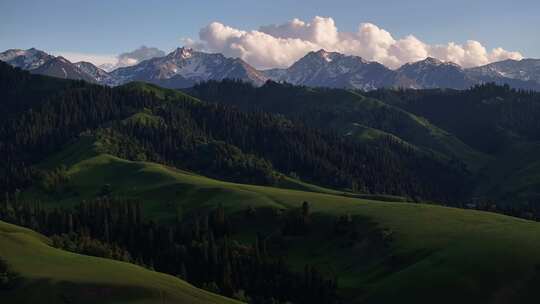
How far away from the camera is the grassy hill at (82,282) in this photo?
98750 millimetres

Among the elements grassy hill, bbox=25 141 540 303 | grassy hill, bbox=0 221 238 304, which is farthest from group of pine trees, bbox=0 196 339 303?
grassy hill, bbox=0 221 238 304

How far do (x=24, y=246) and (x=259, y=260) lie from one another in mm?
59886

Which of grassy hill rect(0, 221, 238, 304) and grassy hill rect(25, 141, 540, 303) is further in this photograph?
grassy hill rect(25, 141, 540, 303)

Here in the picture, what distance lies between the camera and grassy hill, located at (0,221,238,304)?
98.8 meters

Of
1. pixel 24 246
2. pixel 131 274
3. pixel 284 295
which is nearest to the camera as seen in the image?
pixel 131 274

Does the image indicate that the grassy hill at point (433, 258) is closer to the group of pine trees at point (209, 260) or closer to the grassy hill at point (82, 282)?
the group of pine trees at point (209, 260)

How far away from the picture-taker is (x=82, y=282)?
102562 millimetres

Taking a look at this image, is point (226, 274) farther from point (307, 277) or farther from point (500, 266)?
point (500, 266)

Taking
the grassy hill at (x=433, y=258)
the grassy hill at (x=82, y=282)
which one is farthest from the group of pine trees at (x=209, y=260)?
the grassy hill at (x=82, y=282)

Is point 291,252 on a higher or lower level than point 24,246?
lower

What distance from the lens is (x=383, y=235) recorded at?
174 metres

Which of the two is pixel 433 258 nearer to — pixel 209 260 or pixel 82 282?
pixel 209 260

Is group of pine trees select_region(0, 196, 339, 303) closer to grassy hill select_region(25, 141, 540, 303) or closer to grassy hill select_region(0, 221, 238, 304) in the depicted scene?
grassy hill select_region(25, 141, 540, 303)

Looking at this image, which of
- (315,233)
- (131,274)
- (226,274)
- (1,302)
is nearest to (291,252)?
(315,233)
